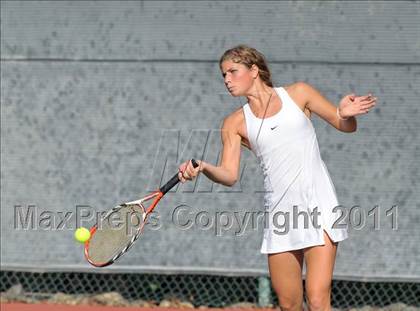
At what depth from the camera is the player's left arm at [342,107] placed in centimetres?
407

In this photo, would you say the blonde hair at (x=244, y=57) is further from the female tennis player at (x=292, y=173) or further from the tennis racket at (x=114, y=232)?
the tennis racket at (x=114, y=232)

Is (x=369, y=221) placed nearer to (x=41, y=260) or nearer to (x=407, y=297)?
(x=407, y=297)

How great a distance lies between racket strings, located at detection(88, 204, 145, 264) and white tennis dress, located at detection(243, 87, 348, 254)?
0.78 meters

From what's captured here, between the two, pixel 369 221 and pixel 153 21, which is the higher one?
pixel 153 21

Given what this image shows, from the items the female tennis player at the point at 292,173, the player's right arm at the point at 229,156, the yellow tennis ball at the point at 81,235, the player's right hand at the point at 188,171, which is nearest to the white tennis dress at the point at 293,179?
the female tennis player at the point at 292,173

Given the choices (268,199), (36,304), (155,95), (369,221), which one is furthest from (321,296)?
(36,304)

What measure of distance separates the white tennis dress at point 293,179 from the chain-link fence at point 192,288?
2.23 m

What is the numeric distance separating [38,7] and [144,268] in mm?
1936

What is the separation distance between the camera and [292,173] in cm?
417

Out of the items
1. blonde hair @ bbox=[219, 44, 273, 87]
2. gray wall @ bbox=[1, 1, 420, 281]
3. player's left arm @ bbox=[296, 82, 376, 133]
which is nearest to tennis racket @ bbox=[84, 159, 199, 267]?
blonde hair @ bbox=[219, 44, 273, 87]

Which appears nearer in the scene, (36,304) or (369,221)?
(369,221)

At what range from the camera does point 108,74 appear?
6.39m

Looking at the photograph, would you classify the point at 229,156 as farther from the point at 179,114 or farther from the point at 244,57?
the point at 179,114

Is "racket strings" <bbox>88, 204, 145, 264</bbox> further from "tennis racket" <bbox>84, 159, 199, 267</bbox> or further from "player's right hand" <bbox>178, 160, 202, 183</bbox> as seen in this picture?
"player's right hand" <bbox>178, 160, 202, 183</bbox>
